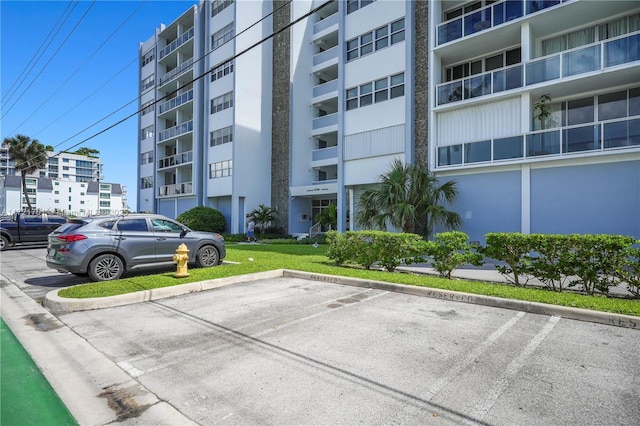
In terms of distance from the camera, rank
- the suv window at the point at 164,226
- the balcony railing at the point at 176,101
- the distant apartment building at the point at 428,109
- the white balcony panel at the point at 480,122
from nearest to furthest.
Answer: the suv window at the point at 164,226 → the distant apartment building at the point at 428,109 → the white balcony panel at the point at 480,122 → the balcony railing at the point at 176,101

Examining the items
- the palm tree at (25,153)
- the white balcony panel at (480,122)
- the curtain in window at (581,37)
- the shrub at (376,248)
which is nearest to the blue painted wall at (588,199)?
the white balcony panel at (480,122)

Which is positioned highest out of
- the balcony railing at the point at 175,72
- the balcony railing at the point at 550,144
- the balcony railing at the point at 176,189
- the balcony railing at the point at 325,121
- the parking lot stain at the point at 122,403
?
the balcony railing at the point at 175,72

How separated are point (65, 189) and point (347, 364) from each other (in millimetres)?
114916

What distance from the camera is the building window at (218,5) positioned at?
28609 millimetres

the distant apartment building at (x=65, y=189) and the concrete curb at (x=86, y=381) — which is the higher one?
the distant apartment building at (x=65, y=189)

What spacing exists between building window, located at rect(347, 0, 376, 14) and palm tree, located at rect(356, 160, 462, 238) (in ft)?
39.0

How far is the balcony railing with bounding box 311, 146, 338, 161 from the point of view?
26250 millimetres

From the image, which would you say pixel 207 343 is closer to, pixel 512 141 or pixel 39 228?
pixel 512 141

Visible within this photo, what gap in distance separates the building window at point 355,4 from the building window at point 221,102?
1074 centimetres

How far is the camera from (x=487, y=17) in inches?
Result: 633

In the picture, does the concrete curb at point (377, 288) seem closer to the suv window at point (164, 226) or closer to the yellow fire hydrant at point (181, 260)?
the yellow fire hydrant at point (181, 260)

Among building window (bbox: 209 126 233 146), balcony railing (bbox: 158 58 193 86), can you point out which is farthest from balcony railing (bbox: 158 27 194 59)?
building window (bbox: 209 126 233 146)

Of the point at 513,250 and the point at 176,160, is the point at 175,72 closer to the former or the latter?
the point at 176,160

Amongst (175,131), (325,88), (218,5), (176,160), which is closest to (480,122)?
(325,88)
